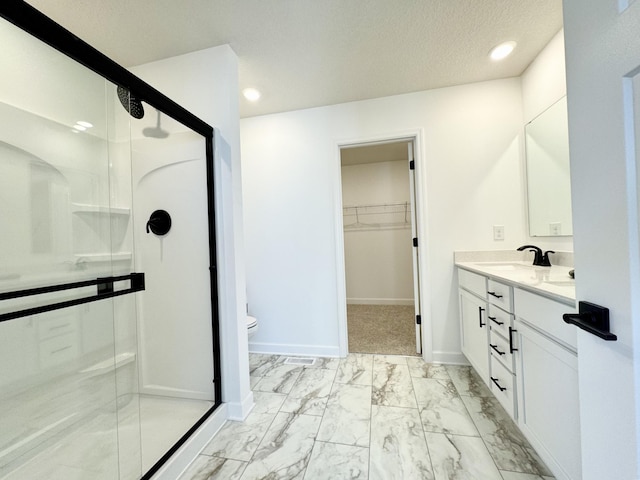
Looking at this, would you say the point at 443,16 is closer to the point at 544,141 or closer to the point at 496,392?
the point at 544,141

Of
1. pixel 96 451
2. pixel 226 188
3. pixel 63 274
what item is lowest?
pixel 96 451

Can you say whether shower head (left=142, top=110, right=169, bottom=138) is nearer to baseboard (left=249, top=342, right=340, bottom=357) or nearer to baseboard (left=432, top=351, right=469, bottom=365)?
baseboard (left=249, top=342, right=340, bottom=357)

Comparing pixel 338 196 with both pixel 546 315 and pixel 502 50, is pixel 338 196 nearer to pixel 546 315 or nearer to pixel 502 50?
pixel 502 50

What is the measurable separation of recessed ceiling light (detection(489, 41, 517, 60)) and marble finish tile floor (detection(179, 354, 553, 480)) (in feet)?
7.97

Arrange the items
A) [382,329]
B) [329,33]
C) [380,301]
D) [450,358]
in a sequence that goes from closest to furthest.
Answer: [329,33], [450,358], [382,329], [380,301]

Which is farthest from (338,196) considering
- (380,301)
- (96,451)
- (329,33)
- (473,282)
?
(380,301)

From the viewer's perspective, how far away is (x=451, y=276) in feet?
7.33

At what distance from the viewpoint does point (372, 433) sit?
144 cm

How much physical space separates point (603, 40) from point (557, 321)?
0.94m

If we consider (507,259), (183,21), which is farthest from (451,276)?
(183,21)

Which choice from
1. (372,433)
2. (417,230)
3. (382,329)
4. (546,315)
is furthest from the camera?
(382,329)

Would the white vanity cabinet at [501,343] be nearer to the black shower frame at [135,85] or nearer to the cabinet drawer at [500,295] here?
the cabinet drawer at [500,295]

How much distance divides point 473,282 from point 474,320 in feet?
0.93

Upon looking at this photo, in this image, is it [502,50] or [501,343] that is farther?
[502,50]
